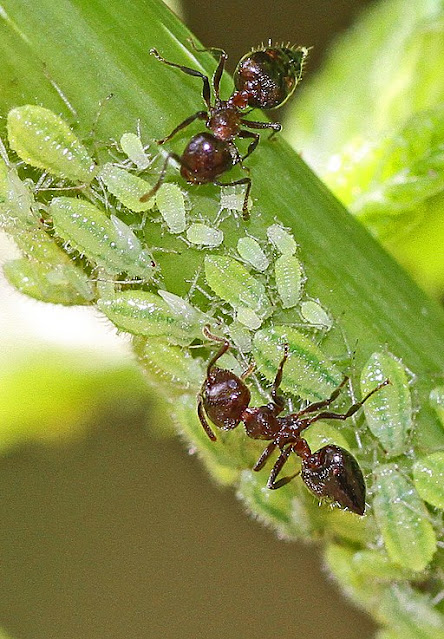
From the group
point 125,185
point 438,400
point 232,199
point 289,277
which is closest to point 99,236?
point 125,185

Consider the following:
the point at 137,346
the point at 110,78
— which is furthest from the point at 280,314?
the point at 110,78

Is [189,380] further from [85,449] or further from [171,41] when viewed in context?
[85,449]

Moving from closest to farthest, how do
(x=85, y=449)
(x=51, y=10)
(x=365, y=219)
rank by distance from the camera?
(x=51, y=10)
(x=365, y=219)
(x=85, y=449)

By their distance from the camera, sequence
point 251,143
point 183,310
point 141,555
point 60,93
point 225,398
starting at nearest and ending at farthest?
point 60,93
point 183,310
point 251,143
point 225,398
point 141,555

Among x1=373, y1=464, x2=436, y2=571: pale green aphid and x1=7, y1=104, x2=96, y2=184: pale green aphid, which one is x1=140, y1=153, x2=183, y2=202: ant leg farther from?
x1=373, y1=464, x2=436, y2=571: pale green aphid

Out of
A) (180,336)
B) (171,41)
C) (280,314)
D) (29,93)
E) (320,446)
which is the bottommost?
(320,446)

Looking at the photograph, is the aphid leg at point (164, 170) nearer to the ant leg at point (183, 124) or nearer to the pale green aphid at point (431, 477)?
the ant leg at point (183, 124)

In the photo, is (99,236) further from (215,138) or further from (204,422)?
(204,422)
